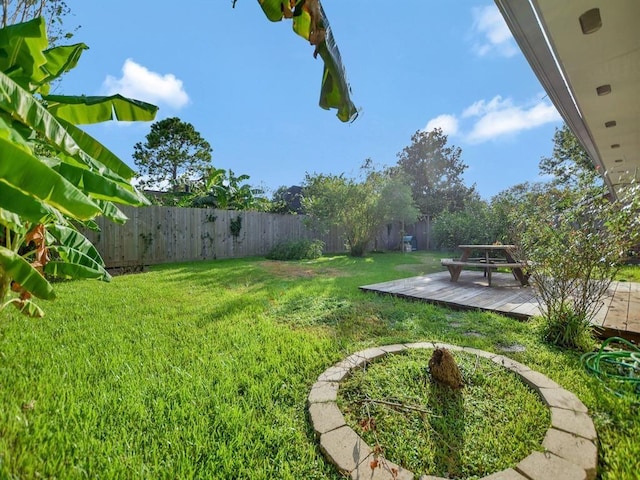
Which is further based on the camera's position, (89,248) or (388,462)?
(89,248)

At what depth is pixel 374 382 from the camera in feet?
6.37

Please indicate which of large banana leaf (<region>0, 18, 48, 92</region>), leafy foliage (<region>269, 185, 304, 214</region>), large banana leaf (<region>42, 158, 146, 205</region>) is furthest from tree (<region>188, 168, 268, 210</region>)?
large banana leaf (<region>42, 158, 146, 205</region>)

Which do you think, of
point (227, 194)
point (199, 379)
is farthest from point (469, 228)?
point (199, 379)

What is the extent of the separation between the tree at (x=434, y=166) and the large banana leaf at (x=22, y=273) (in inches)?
1042

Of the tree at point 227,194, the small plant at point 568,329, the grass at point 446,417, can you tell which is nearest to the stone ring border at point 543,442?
the grass at point 446,417

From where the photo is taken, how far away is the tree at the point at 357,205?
11547 millimetres

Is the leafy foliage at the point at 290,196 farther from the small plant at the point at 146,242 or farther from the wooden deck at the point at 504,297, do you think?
the wooden deck at the point at 504,297

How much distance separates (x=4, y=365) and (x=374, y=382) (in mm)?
2839

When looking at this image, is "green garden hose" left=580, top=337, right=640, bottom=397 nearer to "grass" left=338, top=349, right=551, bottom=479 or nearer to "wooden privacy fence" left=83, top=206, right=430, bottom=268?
"grass" left=338, top=349, right=551, bottom=479

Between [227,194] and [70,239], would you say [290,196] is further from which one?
[70,239]

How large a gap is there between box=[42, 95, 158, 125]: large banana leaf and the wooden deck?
4.09 metres

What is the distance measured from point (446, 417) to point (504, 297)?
3.44 m

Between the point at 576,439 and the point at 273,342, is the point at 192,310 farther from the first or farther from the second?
the point at 576,439

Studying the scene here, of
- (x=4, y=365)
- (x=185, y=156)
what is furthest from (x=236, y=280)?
(x=185, y=156)
